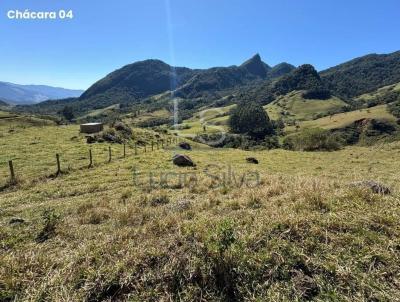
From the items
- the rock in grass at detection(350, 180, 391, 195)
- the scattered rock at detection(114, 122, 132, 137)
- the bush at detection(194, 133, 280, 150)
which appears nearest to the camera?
the rock in grass at detection(350, 180, 391, 195)

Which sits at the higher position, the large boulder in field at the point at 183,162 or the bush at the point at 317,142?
the large boulder in field at the point at 183,162

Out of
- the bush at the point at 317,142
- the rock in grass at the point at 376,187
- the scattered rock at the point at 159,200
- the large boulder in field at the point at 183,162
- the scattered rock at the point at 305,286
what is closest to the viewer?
the scattered rock at the point at 305,286

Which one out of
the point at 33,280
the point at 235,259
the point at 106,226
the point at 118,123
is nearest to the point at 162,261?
the point at 235,259

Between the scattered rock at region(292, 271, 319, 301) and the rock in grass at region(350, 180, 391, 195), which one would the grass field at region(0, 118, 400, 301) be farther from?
the rock in grass at region(350, 180, 391, 195)

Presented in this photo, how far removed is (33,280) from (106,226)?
3438 mm

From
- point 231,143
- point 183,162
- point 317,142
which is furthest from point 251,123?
point 183,162

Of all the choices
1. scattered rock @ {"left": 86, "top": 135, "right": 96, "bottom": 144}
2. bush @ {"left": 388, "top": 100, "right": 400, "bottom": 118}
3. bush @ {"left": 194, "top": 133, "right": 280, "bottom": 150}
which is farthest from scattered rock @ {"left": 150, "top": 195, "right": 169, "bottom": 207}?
bush @ {"left": 388, "top": 100, "right": 400, "bottom": 118}

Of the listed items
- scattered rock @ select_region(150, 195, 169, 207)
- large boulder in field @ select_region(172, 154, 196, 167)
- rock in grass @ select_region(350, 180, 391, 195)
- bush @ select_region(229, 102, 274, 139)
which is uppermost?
rock in grass @ select_region(350, 180, 391, 195)

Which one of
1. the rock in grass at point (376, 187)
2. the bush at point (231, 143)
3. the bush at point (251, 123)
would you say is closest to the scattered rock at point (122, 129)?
the bush at point (231, 143)

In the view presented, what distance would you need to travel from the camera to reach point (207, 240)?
6211 millimetres

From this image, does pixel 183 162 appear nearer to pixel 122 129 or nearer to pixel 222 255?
pixel 222 255

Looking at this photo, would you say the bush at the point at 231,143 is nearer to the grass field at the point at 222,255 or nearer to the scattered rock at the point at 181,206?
the scattered rock at the point at 181,206

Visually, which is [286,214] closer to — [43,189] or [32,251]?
[32,251]

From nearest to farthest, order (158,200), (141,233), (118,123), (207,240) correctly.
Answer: (207,240), (141,233), (158,200), (118,123)
